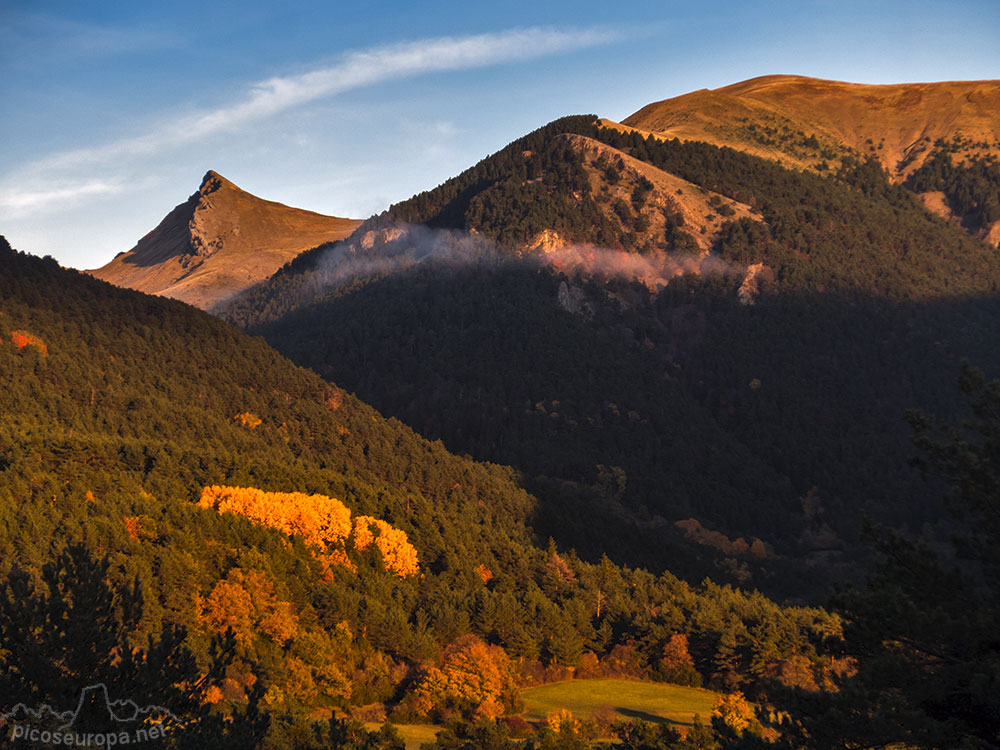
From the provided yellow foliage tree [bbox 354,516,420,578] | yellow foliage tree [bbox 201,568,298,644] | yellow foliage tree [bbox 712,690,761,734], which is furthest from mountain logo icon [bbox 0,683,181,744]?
yellow foliage tree [bbox 354,516,420,578]

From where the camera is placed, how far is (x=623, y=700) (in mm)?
95250

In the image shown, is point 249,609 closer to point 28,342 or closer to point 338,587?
point 338,587

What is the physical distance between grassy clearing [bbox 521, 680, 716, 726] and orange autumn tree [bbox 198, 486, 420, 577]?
29.7m

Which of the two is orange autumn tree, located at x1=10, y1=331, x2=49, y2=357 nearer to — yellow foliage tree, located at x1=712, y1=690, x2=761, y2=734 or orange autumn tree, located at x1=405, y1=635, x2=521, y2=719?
orange autumn tree, located at x1=405, y1=635, x2=521, y2=719

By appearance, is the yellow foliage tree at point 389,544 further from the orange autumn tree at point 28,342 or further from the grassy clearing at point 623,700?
the orange autumn tree at point 28,342

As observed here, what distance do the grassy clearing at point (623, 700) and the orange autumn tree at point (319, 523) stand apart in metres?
29.7

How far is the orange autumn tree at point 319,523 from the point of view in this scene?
120875mm

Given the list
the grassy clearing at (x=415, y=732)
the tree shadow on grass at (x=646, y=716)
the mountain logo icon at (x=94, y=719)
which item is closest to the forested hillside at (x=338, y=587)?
Answer: the grassy clearing at (x=415, y=732)

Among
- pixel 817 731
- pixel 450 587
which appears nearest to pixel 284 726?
pixel 817 731

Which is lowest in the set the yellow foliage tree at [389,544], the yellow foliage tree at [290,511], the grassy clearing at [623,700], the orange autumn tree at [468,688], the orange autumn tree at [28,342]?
the grassy clearing at [623,700]

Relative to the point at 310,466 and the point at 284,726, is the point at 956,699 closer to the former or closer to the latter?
the point at 284,726

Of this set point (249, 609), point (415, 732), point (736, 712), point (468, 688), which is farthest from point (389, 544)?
point (736, 712)

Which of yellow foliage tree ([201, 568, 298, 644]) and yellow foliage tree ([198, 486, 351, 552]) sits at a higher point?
yellow foliage tree ([198, 486, 351, 552])

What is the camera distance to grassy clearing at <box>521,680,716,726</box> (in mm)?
88438
